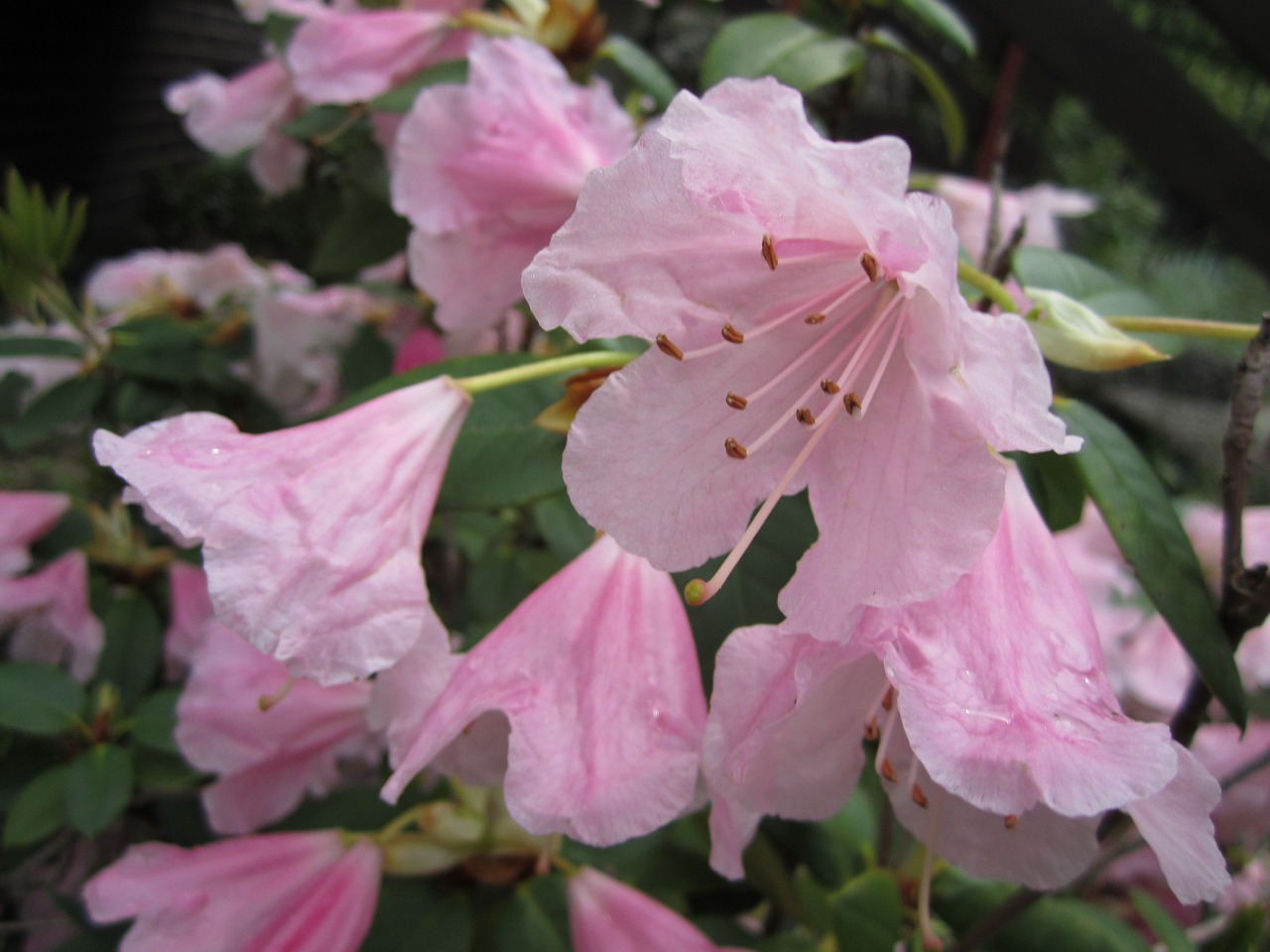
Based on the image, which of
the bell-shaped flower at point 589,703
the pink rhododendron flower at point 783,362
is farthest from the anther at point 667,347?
the bell-shaped flower at point 589,703

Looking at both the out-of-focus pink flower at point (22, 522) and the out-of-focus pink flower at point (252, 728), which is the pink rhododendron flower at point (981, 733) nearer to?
the out-of-focus pink flower at point (252, 728)

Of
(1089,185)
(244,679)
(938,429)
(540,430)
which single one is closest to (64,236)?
(244,679)

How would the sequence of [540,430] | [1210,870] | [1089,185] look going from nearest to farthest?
[1210,870] < [540,430] < [1089,185]

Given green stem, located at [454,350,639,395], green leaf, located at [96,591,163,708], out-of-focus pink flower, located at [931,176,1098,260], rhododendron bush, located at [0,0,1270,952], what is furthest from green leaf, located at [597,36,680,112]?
green leaf, located at [96,591,163,708]

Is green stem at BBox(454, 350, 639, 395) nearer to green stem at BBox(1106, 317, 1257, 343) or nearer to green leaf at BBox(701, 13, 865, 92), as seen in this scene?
green stem at BBox(1106, 317, 1257, 343)

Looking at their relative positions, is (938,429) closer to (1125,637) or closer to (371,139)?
(371,139)

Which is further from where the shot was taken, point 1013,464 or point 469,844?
point 469,844
